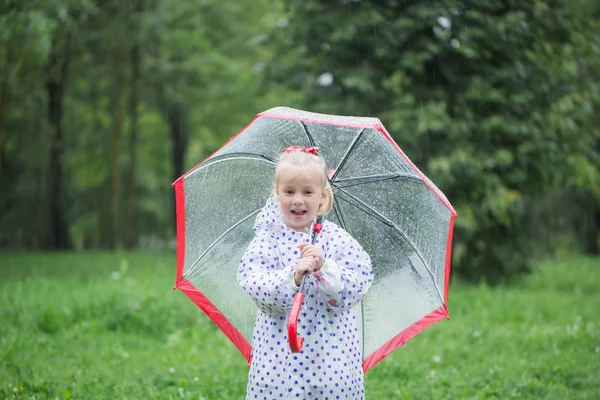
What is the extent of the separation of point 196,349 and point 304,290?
170 inches

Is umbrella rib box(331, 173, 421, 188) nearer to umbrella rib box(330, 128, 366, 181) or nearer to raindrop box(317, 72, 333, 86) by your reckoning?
umbrella rib box(330, 128, 366, 181)

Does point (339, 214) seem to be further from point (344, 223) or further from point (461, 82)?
point (461, 82)

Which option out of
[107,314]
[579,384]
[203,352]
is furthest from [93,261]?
[579,384]

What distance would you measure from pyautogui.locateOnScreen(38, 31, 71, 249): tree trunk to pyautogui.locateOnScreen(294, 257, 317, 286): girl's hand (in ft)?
54.1

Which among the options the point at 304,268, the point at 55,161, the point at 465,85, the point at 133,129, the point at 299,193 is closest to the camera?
the point at 304,268

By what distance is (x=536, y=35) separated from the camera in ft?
43.3

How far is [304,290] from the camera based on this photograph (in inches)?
143

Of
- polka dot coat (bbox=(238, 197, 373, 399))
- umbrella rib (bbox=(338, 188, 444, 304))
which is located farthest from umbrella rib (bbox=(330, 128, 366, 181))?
polka dot coat (bbox=(238, 197, 373, 399))

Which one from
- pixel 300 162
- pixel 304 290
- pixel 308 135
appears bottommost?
pixel 304 290

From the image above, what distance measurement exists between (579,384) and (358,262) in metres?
3.73

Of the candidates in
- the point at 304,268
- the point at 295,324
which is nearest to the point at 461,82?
the point at 304,268

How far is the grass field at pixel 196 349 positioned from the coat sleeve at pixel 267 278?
96.1 inches

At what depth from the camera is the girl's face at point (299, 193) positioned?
3.60 meters

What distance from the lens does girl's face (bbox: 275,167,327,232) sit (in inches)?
142
